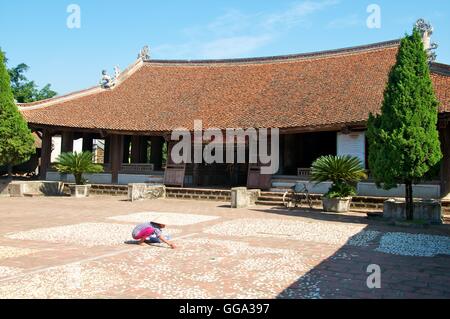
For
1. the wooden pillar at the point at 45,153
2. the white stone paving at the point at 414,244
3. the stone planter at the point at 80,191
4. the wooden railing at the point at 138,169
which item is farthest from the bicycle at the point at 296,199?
the wooden pillar at the point at 45,153

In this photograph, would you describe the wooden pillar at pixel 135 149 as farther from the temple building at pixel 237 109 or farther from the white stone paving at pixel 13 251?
the white stone paving at pixel 13 251

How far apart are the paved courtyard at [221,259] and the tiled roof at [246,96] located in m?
7.12

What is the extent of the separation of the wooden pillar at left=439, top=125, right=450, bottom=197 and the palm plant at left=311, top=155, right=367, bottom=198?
2987 mm

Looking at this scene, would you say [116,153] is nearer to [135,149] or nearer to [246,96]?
[135,149]

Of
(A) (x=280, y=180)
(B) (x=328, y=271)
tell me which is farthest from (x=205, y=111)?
(B) (x=328, y=271)

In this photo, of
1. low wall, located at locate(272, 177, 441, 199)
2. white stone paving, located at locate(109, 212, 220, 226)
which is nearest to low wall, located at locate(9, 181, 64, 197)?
white stone paving, located at locate(109, 212, 220, 226)

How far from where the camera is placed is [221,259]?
6.35 metres

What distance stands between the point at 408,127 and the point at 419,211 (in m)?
2.54

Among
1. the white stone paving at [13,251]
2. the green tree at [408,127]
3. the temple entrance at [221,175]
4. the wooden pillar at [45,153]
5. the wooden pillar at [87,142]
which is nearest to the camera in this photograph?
the white stone paving at [13,251]

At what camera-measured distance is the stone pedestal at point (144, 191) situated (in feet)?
54.2

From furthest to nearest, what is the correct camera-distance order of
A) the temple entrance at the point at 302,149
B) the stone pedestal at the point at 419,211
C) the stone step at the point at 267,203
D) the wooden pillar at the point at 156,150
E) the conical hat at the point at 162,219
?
the wooden pillar at the point at 156,150 < the temple entrance at the point at 302,149 < the stone step at the point at 267,203 < the stone pedestal at the point at 419,211 < the conical hat at the point at 162,219

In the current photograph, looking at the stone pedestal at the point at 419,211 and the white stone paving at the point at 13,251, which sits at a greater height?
the stone pedestal at the point at 419,211

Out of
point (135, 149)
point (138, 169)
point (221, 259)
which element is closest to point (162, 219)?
point (221, 259)

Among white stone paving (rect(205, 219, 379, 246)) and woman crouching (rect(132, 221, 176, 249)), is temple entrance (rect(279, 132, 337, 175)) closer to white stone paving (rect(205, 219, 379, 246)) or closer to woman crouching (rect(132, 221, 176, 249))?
white stone paving (rect(205, 219, 379, 246))
